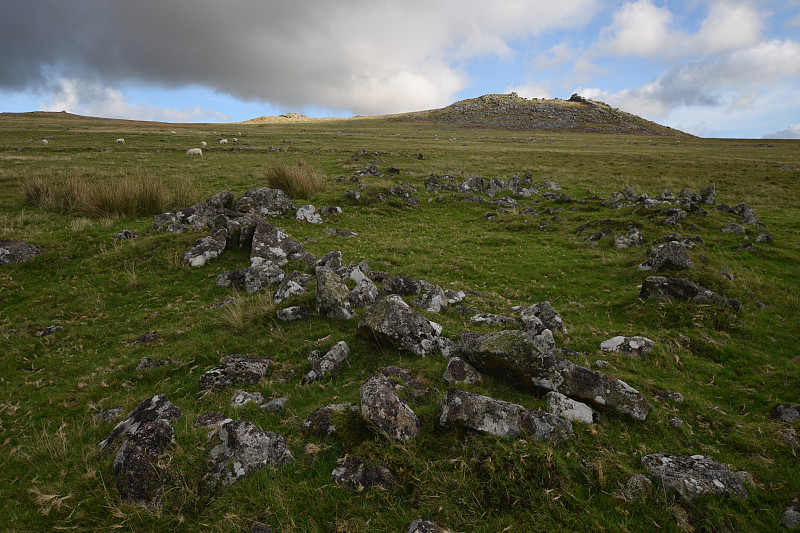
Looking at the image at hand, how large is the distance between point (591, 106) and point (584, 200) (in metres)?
156

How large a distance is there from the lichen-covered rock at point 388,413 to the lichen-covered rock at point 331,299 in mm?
3711

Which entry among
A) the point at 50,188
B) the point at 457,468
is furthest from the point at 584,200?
the point at 50,188

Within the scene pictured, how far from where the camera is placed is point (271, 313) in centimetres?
911

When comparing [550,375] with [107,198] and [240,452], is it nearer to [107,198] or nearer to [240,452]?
[240,452]

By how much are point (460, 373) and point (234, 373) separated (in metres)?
4.22

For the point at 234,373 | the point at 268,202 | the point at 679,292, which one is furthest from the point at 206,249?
the point at 679,292

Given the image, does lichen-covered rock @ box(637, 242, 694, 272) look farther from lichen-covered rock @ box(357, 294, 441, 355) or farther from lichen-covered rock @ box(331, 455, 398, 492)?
lichen-covered rock @ box(331, 455, 398, 492)

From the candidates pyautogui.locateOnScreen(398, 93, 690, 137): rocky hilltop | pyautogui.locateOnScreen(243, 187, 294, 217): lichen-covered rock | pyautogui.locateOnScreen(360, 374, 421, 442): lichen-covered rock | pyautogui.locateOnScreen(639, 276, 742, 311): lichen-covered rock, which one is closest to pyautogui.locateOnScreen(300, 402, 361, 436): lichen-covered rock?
pyautogui.locateOnScreen(360, 374, 421, 442): lichen-covered rock

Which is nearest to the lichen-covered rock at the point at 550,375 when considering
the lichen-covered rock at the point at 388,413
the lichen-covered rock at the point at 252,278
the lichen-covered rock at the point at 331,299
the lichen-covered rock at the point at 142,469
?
the lichen-covered rock at the point at 388,413

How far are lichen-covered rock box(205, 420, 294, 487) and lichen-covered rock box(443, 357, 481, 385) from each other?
2690 mm

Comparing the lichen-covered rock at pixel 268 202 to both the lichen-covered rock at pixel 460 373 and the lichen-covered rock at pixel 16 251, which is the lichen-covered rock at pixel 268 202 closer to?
the lichen-covered rock at pixel 16 251

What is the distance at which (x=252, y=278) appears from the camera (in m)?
11.2

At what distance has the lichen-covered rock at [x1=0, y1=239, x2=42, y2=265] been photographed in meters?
11.9

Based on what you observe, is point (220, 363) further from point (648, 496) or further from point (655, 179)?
point (655, 179)
